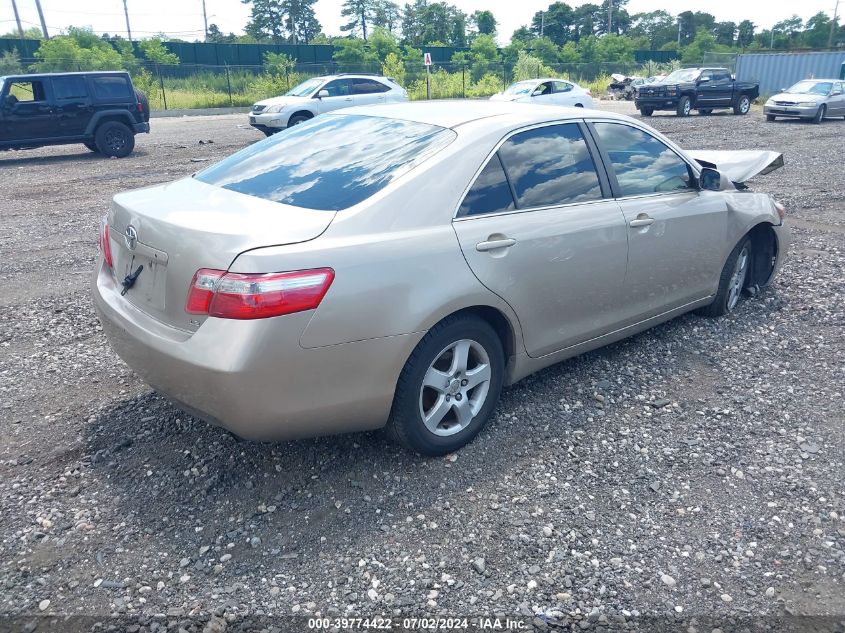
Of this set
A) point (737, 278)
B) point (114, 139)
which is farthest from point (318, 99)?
point (737, 278)

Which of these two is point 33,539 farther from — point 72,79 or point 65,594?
point 72,79

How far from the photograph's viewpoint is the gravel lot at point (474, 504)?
2627mm

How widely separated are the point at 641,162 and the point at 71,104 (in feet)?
47.7

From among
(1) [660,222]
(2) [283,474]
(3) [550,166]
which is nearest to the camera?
(2) [283,474]

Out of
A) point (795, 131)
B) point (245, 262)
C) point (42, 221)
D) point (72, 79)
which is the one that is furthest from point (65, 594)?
point (795, 131)

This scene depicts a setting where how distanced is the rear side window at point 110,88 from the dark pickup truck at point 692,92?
17.2 m

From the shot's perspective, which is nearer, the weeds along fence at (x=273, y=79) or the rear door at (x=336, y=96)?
the rear door at (x=336, y=96)

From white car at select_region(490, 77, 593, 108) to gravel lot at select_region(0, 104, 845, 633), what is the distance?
1967cm

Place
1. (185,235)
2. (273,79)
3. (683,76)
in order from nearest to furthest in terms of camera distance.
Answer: (185,235) < (683,76) < (273,79)

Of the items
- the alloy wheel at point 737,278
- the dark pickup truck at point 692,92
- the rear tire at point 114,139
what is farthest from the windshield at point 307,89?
the alloy wheel at point 737,278

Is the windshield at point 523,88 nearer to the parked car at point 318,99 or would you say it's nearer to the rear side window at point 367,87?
the parked car at point 318,99

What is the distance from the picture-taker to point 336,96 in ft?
65.5

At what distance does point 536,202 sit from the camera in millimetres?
3725

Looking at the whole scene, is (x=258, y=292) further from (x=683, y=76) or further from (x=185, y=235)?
(x=683, y=76)
